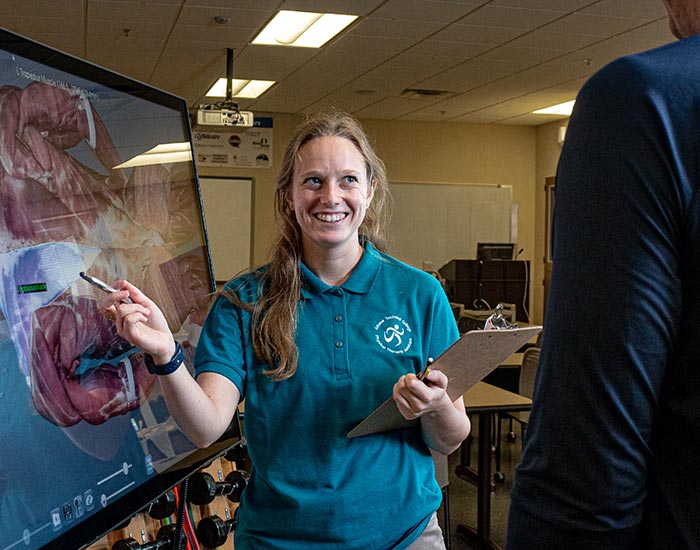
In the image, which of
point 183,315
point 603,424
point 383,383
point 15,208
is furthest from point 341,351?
point 603,424

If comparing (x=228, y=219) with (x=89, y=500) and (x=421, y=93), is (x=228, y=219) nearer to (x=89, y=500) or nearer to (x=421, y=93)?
(x=421, y=93)

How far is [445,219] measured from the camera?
442 inches

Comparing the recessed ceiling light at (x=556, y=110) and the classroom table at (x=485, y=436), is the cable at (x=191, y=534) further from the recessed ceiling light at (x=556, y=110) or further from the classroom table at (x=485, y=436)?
the recessed ceiling light at (x=556, y=110)

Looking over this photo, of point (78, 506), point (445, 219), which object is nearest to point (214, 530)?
point (78, 506)

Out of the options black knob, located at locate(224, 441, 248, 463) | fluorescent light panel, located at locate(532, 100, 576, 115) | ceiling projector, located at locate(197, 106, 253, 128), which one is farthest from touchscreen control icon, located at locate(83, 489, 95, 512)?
fluorescent light panel, located at locate(532, 100, 576, 115)

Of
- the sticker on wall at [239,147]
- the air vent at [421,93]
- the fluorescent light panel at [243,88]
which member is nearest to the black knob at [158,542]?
the fluorescent light panel at [243,88]

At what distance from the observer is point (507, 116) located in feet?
34.9

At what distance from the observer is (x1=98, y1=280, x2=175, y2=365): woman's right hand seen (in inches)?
44.8

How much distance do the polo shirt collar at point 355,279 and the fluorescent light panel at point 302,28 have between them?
15.4ft

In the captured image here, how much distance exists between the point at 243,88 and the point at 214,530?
7.88 m

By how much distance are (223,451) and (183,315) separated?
0.98 feet

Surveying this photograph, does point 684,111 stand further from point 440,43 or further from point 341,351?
point 440,43

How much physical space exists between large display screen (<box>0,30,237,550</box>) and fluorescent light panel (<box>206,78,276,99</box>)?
738 cm

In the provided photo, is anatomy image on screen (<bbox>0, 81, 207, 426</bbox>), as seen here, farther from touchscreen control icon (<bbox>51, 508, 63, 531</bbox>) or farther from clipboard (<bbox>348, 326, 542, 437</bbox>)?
clipboard (<bbox>348, 326, 542, 437</bbox>)
